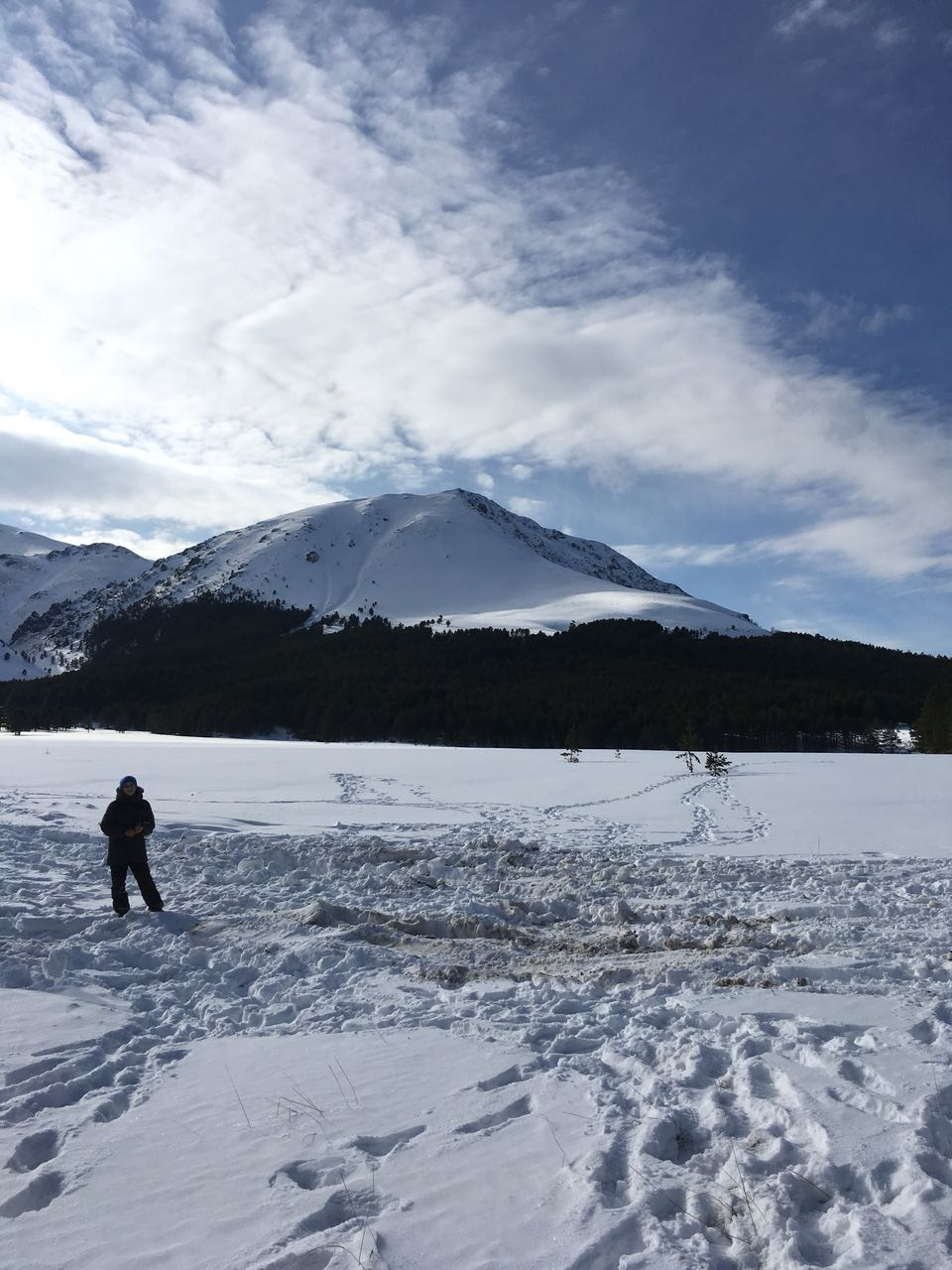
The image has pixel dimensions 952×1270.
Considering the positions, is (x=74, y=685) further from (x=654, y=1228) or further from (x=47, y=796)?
(x=654, y=1228)

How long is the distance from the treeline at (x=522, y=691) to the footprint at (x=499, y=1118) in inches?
2226

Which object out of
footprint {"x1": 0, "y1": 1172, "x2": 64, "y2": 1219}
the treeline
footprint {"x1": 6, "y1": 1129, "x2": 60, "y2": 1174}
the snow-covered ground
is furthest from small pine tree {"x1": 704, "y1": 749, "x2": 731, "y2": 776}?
the treeline

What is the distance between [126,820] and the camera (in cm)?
987

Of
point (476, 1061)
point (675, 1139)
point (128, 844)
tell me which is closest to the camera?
point (675, 1139)

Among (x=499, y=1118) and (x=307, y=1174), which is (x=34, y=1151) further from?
(x=499, y=1118)

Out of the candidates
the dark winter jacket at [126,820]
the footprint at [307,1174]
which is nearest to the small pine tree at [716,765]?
the dark winter jacket at [126,820]

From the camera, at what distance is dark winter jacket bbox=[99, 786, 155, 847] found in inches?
382

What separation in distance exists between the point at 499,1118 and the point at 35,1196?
2619mm

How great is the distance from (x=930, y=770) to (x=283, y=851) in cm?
2168

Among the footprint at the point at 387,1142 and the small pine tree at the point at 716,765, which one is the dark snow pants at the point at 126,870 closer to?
the footprint at the point at 387,1142

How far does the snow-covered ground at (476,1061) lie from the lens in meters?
3.72

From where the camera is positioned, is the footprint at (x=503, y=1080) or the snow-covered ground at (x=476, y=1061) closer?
the snow-covered ground at (x=476, y=1061)

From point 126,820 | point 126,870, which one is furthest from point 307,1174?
point 126,820

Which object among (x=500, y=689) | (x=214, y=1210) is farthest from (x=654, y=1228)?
(x=500, y=689)
